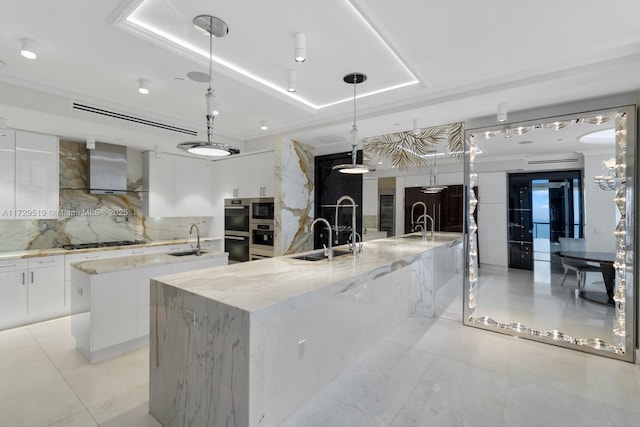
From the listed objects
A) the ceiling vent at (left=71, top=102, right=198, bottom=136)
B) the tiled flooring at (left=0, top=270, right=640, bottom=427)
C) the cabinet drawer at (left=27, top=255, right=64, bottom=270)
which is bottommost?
the tiled flooring at (left=0, top=270, right=640, bottom=427)

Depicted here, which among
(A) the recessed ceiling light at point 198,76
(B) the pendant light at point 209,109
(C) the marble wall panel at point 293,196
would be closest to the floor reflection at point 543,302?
(C) the marble wall panel at point 293,196

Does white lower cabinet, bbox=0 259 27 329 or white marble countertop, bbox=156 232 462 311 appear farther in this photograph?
white lower cabinet, bbox=0 259 27 329

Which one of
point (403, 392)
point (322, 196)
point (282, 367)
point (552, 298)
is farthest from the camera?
point (322, 196)

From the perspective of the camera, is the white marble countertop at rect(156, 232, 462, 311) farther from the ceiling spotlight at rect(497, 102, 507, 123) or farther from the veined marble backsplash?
the veined marble backsplash

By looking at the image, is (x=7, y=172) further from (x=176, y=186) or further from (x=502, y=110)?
(x=502, y=110)

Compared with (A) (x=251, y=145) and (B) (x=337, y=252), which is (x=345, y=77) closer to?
(B) (x=337, y=252)

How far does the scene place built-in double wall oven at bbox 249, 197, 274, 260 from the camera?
4871 mm

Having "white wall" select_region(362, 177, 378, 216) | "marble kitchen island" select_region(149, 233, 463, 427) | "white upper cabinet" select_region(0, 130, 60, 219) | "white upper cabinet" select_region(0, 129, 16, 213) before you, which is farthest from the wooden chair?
"white upper cabinet" select_region(0, 129, 16, 213)

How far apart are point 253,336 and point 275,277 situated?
647 mm

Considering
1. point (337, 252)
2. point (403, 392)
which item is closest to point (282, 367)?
point (403, 392)

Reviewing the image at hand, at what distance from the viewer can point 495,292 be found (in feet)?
11.5

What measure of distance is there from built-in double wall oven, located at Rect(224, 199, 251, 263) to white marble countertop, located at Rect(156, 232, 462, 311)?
2.62 m

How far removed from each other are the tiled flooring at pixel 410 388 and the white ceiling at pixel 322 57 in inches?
95.4

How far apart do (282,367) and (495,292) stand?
9.24 feet
